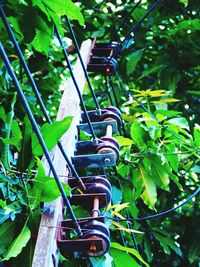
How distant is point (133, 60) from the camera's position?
2588 millimetres

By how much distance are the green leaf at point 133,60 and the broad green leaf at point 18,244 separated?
156cm

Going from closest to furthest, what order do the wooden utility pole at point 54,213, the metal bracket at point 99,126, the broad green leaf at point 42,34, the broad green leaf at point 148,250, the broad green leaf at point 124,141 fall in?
the wooden utility pole at point 54,213 → the broad green leaf at point 42,34 → the metal bracket at point 99,126 → the broad green leaf at point 124,141 → the broad green leaf at point 148,250

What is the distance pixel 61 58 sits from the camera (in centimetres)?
266

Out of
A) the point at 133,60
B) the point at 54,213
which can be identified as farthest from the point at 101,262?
the point at 133,60

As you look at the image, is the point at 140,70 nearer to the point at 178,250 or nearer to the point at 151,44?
the point at 151,44

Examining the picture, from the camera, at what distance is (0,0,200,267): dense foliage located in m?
1.20

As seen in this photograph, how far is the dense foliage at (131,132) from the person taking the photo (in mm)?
1199

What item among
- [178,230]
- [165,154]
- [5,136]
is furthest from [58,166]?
[178,230]

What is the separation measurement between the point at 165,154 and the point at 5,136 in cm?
62

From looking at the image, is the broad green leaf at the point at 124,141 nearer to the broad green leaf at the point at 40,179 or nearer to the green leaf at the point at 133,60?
the broad green leaf at the point at 40,179

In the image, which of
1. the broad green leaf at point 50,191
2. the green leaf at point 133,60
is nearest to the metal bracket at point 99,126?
the broad green leaf at point 50,191

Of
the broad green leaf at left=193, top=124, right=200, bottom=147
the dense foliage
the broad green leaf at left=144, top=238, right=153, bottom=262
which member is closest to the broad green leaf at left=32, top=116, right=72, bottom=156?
the dense foliage

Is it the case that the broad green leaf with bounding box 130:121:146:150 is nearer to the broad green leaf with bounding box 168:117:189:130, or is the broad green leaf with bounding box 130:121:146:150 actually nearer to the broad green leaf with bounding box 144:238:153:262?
the broad green leaf with bounding box 168:117:189:130

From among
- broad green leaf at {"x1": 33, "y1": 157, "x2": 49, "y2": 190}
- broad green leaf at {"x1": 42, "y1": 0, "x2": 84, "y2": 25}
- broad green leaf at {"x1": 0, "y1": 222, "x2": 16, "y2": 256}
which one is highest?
broad green leaf at {"x1": 42, "y1": 0, "x2": 84, "y2": 25}
